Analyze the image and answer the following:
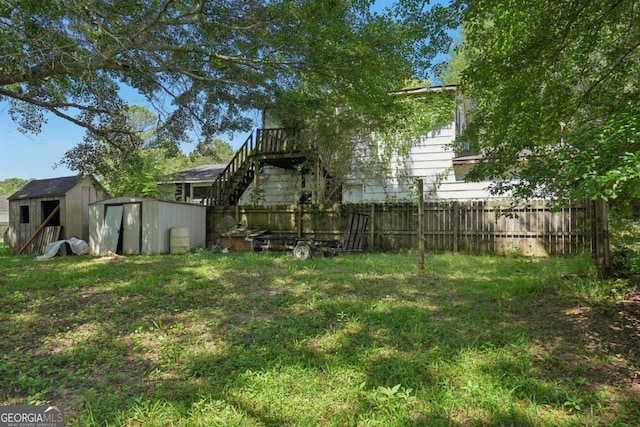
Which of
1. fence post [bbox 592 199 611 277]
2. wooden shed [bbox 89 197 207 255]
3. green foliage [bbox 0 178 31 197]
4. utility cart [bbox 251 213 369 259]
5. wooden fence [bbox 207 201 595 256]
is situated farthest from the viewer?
green foliage [bbox 0 178 31 197]

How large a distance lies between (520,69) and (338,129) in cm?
707

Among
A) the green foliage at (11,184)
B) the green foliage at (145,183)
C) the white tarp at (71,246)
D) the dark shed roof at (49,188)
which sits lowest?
the white tarp at (71,246)

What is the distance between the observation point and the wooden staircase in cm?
1288

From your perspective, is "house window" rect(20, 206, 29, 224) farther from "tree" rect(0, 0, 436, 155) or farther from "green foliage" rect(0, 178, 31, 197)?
"green foliage" rect(0, 178, 31, 197)

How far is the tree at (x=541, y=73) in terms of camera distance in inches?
184

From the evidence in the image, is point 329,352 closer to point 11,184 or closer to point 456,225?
point 456,225

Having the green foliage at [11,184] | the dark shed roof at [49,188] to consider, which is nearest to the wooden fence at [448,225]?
the dark shed roof at [49,188]

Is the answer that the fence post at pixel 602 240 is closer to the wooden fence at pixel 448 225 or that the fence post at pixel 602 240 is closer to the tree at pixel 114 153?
the wooden fence at pixel 448 225

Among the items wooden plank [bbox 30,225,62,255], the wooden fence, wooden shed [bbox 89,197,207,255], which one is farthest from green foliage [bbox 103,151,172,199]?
the wooden fence

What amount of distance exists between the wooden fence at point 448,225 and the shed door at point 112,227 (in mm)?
3268

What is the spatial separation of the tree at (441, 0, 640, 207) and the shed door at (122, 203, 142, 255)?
388 inches

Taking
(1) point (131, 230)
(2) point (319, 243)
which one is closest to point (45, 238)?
(1) point (131, 230)

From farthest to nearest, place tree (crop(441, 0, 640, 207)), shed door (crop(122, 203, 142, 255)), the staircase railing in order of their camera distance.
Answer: the staircase railing, shed door (crop(122, 203, 142, 255)), tree (crop(441, 0, 640, 207))

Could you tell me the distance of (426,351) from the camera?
3.23 meters
